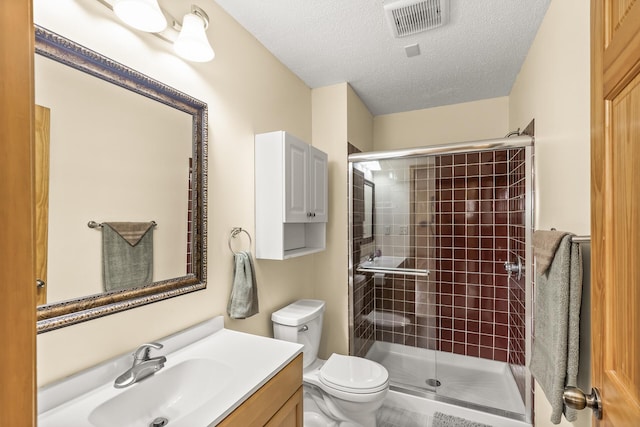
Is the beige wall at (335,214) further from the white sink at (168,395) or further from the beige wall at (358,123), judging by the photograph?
the white sink at (168,395)

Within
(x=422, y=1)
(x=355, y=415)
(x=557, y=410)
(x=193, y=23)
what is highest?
(x=422, y=1)

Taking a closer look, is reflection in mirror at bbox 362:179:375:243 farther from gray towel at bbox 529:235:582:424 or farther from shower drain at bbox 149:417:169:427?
shower drain at bbox 149:417:169:427

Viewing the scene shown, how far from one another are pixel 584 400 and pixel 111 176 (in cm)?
150

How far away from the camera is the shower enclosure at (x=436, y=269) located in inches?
92.0

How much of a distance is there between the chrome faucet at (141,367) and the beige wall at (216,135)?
0.25 feet

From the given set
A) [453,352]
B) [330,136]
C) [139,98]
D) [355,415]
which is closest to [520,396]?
[453,352]

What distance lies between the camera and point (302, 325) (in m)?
1.85

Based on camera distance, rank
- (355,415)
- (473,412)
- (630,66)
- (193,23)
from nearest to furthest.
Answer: (630,66), (193,23), (355,415), (473,412)

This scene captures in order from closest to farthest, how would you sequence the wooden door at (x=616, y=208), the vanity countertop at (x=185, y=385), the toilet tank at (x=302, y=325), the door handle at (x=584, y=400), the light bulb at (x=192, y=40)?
the wooden door at (x=616, y=208)
the door handle at (x=584, y=400)
the vanity countertop at (x=185, y=385)
the light bulb at (x=192, y=40)
the toilet tank at (x=302, y=325)

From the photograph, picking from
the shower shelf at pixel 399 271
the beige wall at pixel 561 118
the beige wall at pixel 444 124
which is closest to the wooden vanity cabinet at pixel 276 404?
the beige wall at pixel 561 118

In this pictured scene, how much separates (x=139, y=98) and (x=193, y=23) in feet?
1.28

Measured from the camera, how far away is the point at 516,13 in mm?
1608

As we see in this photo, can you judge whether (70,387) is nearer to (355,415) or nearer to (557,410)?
(355,415)

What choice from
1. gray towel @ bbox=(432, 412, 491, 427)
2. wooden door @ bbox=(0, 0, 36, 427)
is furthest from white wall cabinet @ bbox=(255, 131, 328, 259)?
gray towel @ bbox=(432, 412, 491, 427)
